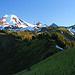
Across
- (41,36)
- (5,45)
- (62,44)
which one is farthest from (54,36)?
(5,45)

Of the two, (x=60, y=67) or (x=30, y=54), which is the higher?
(x=60, y=67)

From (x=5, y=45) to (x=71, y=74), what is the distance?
484 ft

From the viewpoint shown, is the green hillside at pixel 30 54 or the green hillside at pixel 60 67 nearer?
the green hillside at pixel 60 67

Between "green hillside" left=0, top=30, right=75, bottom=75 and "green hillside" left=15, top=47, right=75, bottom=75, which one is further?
"green hillside" left=0, top=30, right=75, bottom=75

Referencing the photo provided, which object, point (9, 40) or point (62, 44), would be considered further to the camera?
point (9, 40)

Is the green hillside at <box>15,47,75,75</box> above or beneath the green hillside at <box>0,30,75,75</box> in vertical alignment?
above

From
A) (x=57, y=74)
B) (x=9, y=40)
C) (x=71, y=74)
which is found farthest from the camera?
(x=9, y=40)

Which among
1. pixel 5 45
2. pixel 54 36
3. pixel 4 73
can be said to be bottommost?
pixel 4 73

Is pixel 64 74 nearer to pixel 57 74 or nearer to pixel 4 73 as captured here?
pixel 57 74

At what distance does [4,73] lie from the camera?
2707 inches

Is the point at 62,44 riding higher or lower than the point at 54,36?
lower

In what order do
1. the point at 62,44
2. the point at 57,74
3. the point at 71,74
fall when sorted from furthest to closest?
the point at 62,44, the point at 57,74, the point at 71,74

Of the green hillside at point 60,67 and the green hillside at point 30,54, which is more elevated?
the green hillside at point 60,67

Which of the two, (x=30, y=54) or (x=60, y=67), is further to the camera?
(x=30, y=54)
